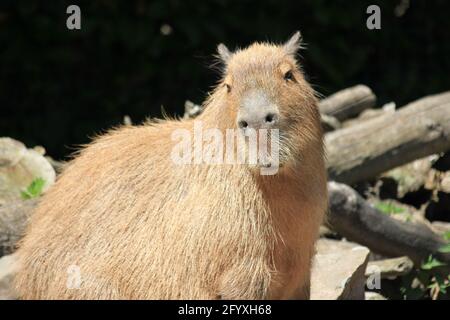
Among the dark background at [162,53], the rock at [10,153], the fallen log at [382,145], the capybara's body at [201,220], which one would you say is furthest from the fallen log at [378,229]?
the dark background at [162,53]

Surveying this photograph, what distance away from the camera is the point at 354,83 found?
970cm

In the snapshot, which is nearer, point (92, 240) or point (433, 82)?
point (92, 240)

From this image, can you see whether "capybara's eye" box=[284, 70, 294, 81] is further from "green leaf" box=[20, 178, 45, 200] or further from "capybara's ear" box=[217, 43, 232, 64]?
"green leaf" box=[20, 178, 45, 200]

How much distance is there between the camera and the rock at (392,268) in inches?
225

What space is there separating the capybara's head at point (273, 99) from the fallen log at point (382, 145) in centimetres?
178

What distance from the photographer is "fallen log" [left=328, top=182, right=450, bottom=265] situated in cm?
564

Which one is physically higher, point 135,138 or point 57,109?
point 57,109

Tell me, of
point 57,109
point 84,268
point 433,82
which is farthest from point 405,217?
point 57,109

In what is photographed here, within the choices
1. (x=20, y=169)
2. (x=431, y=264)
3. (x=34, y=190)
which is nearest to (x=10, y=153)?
(x=20, y=169)

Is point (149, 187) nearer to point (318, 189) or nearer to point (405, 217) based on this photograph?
point (318, 189)

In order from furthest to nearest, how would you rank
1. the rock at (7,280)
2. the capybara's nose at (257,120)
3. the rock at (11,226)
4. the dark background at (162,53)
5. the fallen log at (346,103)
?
1. the dark background at (162,53)
2. the fallen log at (346,103)
3. the rock at (11,226)
4. the rock at (7,280)
5. the capybara's nose at (257,120)

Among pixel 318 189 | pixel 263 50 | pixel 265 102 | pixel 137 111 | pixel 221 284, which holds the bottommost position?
pixel 221 284

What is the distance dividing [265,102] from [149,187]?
0.90m

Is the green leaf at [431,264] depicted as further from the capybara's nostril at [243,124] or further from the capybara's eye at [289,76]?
the capybara's nostril at [243,124]
